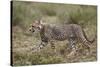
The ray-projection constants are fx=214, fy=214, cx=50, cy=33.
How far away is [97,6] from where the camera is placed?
2.87m

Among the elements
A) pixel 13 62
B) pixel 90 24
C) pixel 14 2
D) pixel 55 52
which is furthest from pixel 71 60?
pixel 14 2

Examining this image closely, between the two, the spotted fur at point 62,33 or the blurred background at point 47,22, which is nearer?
the blurred background at point 47,22

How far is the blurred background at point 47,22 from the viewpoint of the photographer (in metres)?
2.49

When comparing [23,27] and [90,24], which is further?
[90,24]

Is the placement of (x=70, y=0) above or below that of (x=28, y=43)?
above

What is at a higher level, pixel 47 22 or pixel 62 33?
pixel 47 22

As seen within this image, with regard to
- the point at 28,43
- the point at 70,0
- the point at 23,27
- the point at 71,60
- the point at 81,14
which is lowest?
the point at 71,60

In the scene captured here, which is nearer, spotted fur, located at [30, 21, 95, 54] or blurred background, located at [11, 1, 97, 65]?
blurred background, located at [11, 1, 97, 65]

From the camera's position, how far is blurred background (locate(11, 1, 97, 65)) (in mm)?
2488

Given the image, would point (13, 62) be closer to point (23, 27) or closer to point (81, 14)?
point (23, 27)

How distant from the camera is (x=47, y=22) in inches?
103
